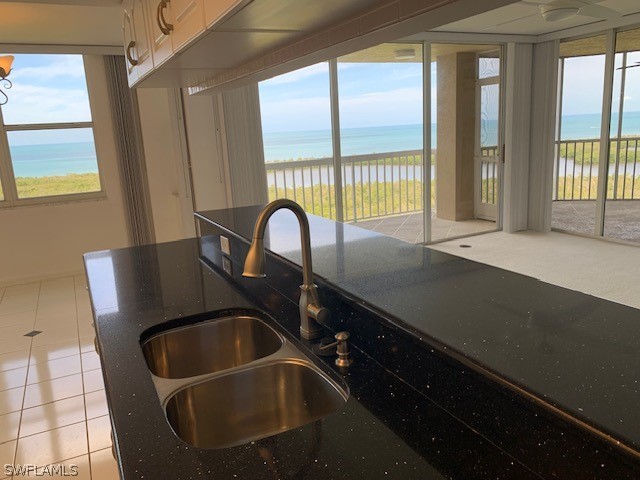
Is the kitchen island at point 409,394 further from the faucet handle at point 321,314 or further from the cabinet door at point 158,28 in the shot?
the cabinet door at point 158,28

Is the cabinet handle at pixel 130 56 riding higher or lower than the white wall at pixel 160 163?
higher

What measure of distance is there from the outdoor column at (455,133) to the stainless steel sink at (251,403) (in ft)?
18.0

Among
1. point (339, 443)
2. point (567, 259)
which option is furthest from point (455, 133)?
point (339, 443)

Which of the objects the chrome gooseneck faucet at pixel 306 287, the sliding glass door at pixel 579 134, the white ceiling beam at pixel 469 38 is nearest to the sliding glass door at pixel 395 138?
the white ceiling beam at pixel 469 38

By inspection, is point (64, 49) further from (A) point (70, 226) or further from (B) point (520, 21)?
(B) point (520, 21)

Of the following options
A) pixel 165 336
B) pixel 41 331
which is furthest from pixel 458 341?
pixel 41 331

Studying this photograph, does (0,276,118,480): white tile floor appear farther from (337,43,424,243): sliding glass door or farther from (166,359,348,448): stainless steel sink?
(337,43,424,243): sliding glass door

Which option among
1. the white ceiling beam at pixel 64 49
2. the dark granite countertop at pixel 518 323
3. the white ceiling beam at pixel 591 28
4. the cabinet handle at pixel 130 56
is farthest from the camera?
the white ceiling beam at pixel 64 49

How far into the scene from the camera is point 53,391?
119 inches

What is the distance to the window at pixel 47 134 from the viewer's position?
5.50 metres

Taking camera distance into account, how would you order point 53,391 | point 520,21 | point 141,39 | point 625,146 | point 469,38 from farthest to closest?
point 469,38 < point 625,146 < point 520,21 < point 53,391 < point 141,39

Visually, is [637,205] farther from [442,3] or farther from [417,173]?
[442,3]

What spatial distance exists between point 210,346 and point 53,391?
194cm

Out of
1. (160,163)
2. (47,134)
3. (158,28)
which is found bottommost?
(160,163)
